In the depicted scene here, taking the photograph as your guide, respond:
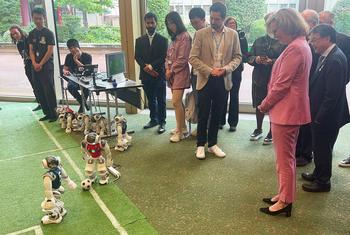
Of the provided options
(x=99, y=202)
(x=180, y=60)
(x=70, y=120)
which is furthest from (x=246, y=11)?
(x=99, y=202)

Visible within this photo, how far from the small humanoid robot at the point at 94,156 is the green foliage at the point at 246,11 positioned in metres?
3.00

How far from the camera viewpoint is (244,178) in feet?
10.4

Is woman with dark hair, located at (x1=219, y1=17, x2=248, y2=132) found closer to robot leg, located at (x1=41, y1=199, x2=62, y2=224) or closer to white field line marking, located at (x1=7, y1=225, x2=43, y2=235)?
robot leg, located at (x1=41, y1=199, x2=62, y2=224)

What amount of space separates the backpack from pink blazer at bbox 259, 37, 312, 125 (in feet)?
5.94

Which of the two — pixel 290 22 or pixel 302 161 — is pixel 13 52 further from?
pixel 290 22

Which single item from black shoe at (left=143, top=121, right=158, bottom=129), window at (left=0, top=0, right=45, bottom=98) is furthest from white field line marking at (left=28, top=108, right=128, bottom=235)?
window at (left=0, top=0, right=45, bottom=98)

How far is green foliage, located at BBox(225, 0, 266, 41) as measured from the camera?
4.96 metres

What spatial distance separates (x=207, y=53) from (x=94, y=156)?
4.74ft

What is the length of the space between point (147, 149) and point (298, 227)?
196cm

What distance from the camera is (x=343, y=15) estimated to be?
15.2 ft

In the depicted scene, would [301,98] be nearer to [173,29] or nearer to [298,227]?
[298,227]

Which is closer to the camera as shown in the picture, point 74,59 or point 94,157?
point 94,157

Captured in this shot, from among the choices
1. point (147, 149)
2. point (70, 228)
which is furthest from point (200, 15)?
point (70, 228)

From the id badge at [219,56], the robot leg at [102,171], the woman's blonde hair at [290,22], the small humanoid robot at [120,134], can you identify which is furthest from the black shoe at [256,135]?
the woman's blonde hair at [290,22]
